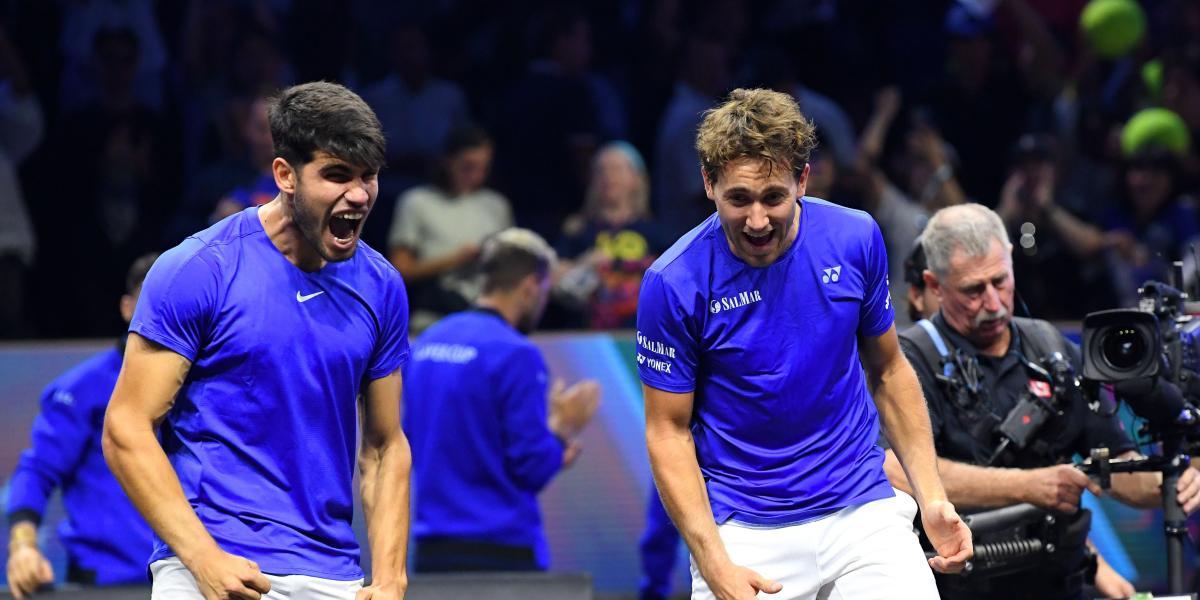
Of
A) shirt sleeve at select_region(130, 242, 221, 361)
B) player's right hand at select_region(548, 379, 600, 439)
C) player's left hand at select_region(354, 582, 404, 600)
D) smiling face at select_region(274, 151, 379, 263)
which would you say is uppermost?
smiling face at select_region(274, 151, 379, 263)

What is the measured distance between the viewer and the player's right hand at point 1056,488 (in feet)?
17.5

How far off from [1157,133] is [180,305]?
318 inches

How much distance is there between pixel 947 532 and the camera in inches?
177

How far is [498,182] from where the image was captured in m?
10.6

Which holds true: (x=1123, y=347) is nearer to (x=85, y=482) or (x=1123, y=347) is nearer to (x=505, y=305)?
(x=505, y=305)

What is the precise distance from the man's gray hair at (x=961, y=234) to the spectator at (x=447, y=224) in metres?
4.21

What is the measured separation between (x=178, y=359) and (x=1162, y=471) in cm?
313

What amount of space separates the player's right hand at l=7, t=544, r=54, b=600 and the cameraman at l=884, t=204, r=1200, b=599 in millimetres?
3382

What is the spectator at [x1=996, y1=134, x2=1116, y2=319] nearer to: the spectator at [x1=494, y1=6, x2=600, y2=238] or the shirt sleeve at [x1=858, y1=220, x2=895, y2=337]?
the spectator at [x1=494, y1=6, x2=600, y2=238]

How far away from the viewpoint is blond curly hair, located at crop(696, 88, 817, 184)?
435cm

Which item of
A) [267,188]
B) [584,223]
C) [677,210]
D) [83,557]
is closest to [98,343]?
[267,188]

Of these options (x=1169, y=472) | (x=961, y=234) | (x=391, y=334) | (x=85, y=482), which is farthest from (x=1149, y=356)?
(x=85, y=482)

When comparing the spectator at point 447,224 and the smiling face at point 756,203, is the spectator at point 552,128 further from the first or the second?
the smiling face at point 756,203

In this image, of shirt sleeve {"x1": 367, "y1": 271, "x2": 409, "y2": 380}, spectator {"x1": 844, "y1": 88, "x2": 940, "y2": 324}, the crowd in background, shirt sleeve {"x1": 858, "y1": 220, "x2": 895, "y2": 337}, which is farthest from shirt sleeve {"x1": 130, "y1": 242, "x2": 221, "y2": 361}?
spectator {"x1": 844, "y1": 88, "x2": 940, "y2": 324}
